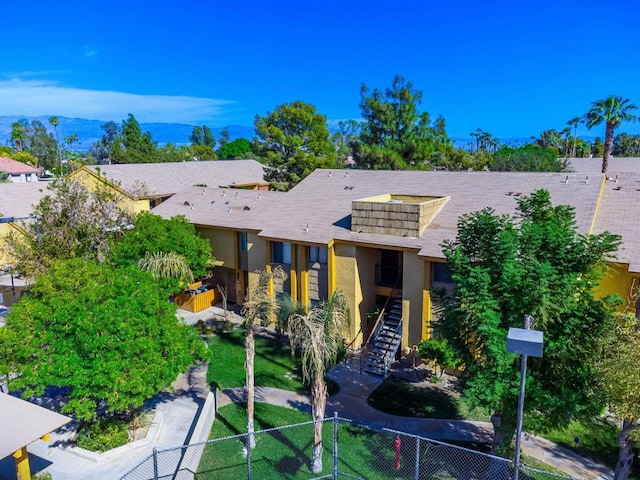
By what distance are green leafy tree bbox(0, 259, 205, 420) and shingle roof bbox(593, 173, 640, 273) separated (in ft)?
53.8

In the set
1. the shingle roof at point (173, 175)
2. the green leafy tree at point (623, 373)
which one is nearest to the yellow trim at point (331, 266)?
the green leafy tree at point (623, 373)

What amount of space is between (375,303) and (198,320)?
9839 mm

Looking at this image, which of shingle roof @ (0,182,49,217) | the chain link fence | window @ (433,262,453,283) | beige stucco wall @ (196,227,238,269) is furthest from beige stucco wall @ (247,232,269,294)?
shingle roof @ (0,182,49,217)

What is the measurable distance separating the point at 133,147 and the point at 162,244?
67.5 meters

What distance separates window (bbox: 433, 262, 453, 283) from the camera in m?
20.2

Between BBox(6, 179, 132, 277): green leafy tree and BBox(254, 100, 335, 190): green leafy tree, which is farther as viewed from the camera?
BBox(254, 100, 335, 190): green leafy tree

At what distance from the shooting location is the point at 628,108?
38344mm

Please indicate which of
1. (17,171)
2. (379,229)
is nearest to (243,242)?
(379,229)

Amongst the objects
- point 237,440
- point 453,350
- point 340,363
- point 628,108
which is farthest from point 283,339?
point 628,108

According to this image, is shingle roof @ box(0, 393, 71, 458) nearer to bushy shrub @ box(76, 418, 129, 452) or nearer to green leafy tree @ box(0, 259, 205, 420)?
green leafy tree @ box(0, 259, 205, 420)

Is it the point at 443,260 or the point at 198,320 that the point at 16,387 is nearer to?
the point at 198,320

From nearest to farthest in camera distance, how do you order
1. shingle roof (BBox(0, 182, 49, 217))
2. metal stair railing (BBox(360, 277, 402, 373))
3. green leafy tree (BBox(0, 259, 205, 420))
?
green leafy tree (BBox(0, 259, 205, 420)) → metal stair railing (BBox(360, 277, 402, 373)) → shingle roof (BBox(0, 182, 49, 217))

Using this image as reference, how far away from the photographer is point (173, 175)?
1951 inches

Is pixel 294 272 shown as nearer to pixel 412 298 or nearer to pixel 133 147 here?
pixel 412 298
